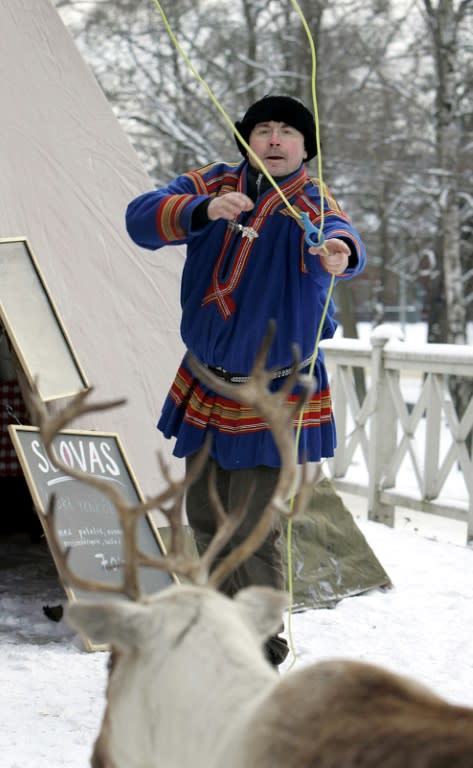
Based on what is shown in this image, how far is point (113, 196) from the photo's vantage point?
4094 mm

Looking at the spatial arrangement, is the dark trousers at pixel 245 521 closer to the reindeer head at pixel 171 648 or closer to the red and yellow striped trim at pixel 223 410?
the red and yellow striped trim at pixel 223 410

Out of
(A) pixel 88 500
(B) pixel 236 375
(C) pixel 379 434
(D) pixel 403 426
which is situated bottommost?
(C) pixel 379 434

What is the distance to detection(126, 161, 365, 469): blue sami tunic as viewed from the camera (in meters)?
2.77

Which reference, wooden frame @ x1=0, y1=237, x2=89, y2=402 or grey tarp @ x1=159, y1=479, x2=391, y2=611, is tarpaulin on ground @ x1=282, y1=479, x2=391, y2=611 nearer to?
grey tarp @ x1=159, y1=479, x2=391, y2=611

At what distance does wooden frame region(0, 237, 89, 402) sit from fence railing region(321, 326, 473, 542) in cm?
262

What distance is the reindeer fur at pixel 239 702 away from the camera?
1201 mm

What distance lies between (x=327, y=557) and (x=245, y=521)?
1541mm

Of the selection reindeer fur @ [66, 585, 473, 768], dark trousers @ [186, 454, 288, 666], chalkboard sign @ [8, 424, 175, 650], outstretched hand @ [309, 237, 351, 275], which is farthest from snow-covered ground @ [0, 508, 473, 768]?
reindeer fur @ [66, 585, 473, 768]

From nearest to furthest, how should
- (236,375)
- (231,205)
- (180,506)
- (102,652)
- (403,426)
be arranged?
(180,506), (231,205), (236,375), (102,652), (403,426)

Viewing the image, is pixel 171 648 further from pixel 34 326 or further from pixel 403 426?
pixel 403 426

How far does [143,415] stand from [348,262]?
1454 mm

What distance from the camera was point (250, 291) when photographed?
110 inches

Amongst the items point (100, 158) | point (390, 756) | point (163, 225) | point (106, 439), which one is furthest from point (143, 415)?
point (390, 756)

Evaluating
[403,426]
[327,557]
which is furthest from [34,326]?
[403,426]
